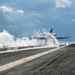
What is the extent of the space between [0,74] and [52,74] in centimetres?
269

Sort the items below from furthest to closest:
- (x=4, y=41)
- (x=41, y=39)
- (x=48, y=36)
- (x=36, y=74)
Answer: (x=41, y=39)
(x=48, y=36)
(x=4, y=41)
(x=36, y=74)

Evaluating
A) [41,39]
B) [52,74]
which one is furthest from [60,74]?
[41,39]

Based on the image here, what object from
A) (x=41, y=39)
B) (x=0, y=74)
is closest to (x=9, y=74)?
(x=0, y=74)

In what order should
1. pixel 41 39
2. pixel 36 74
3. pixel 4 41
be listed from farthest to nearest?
pixel 41 39 → pixel 4 41 → pixel 36 74

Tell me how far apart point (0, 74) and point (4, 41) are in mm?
128938

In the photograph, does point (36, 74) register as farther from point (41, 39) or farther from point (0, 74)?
point (41, 39)

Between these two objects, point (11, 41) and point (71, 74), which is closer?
point (71, 74)

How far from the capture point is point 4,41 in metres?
143

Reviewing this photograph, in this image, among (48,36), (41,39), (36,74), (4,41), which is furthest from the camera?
(41,39)

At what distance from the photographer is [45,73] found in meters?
15.4

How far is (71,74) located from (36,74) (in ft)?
6.04

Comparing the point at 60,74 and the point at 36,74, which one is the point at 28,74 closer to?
the point at 36,74

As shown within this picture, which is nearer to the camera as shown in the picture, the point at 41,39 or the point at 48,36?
the point at 48,36

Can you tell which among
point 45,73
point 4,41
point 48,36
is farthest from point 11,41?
point 45,73
